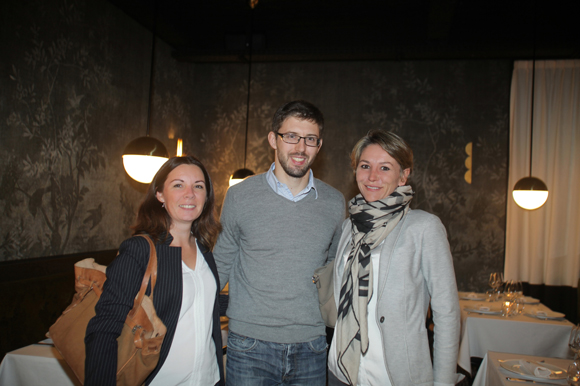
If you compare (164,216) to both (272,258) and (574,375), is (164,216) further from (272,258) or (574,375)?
(574,375)

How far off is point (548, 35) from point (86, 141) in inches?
222

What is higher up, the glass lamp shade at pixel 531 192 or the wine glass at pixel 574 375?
the glass lamp shade at pixel 531 192

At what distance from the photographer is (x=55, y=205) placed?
136 inches

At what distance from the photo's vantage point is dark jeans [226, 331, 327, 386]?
178 cm

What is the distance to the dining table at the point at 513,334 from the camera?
10.9ft

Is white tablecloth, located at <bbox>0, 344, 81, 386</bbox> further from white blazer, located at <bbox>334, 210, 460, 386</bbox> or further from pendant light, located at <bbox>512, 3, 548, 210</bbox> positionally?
pendant light, located at <bbox>512, 3, 548, 210</bbox>

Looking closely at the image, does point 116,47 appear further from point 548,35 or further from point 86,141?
point 548,35

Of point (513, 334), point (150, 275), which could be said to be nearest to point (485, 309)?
point (513, 334)

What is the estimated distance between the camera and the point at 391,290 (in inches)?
61.1

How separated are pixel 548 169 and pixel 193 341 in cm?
529

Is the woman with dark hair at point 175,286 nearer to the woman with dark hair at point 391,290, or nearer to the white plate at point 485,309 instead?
the woman with dark hair at point 391,290

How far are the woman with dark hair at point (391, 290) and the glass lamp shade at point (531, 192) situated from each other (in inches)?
101

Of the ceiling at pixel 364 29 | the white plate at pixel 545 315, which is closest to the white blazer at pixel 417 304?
the white plate at pixel 545 315

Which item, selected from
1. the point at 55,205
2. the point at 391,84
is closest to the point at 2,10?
the point at 55,205
